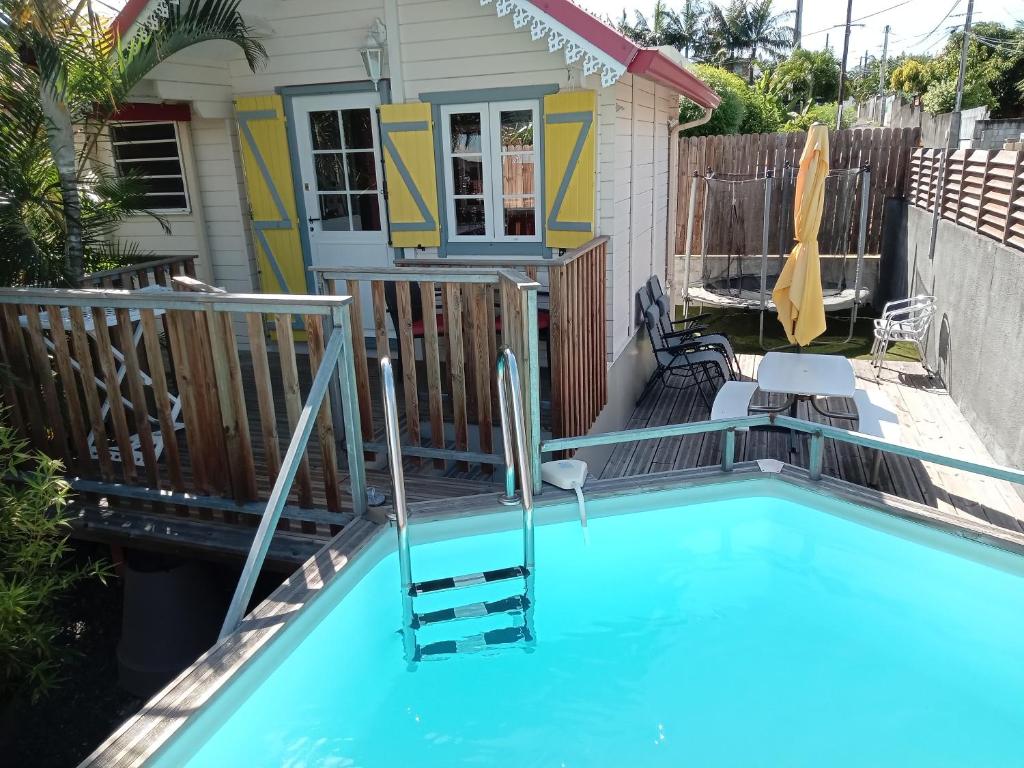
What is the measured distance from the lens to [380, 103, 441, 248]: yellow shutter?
5.97 m

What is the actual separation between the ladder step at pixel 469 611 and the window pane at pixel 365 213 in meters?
4.22

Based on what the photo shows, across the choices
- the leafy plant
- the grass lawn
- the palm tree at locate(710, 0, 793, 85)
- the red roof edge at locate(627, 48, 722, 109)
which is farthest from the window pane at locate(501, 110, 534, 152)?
the palm tree at locate(710, 0, 793, 85)

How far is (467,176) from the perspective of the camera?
6168 mm

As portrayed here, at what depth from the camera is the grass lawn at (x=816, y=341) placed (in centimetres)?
910

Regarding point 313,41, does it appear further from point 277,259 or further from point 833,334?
point 833,334

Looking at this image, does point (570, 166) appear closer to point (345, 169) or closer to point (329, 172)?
point (345, 169)


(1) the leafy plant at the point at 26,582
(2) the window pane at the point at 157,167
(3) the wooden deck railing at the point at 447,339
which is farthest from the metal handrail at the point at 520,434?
(2) the window pane at the point at 157,167

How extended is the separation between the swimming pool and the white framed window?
3.05 meters

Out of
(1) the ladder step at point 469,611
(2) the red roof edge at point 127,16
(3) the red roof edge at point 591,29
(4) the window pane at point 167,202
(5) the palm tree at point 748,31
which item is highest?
(5) the palm tree at point 748,31

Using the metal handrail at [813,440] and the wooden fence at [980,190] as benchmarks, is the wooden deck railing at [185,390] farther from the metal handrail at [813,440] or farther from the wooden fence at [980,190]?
the wooden fence at [980,190]

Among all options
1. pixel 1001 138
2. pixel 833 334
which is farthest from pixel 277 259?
pixel 1001 138

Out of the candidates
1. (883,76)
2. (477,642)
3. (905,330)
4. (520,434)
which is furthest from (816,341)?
(883,76)

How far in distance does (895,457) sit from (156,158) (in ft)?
23.1

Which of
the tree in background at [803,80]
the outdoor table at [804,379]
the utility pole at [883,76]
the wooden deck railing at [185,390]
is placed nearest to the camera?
the wooden deck railing at [185,390]
